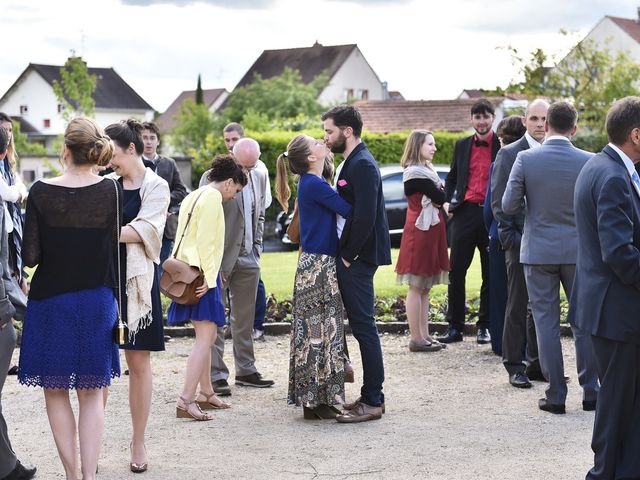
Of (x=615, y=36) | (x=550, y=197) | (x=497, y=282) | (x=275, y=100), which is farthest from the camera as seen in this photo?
(x=615, y=36)

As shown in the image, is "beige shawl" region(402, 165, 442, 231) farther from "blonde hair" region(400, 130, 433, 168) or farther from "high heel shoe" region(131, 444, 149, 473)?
"high heel shoe" region(131, 444, 149, 473)

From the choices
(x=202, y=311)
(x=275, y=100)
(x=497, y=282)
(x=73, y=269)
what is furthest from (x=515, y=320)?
(x=275, y=100)

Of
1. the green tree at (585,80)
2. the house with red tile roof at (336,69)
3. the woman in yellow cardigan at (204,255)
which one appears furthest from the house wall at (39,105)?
the woman in yellow cardigan at (204,255)

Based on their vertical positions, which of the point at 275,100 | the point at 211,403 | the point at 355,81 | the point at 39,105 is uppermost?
the point at 355,81

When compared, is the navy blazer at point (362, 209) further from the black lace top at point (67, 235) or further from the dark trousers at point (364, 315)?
the black lace top at point (67, 235)

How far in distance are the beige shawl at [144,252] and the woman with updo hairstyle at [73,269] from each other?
431mm

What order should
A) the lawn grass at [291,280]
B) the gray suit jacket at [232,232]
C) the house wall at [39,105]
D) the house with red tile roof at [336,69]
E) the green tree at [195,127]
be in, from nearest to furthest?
1. the gray suit jacket at [232,232]
2. the lawn grass at [291,280]
3. the green tree at [195,127]
4. the house with red tile roof at [336,69]
5. the house wall at [39,105]

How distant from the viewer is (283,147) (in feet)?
102

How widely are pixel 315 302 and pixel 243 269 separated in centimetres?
152

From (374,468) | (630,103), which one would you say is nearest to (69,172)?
(374,468)

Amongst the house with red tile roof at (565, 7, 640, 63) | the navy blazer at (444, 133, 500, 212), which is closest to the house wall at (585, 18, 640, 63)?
the house with red tile roof at (565, 7, 640, 63)

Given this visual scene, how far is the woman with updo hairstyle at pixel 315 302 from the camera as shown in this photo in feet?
26.1

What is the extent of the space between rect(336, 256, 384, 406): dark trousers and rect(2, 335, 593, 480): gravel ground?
0.28 metres

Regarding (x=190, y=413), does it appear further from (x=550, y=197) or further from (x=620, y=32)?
(x=620, y=32)
